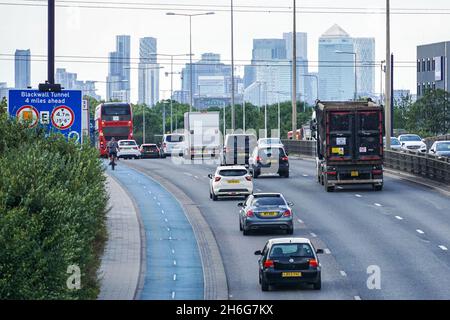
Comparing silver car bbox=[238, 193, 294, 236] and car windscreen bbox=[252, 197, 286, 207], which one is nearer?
silver car bbox=[238, 193, 294, 236]

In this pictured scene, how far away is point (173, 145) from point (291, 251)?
224 ft

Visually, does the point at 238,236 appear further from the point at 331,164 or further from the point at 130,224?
Result: the point at 331,164

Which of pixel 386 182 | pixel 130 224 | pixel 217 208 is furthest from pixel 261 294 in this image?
pixel 386 182

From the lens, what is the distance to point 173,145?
97250 millimetres

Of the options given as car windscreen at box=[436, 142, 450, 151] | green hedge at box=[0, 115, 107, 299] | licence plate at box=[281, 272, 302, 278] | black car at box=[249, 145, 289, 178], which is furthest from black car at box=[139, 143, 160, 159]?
green hedge at box=[0, 115, 107, 299]

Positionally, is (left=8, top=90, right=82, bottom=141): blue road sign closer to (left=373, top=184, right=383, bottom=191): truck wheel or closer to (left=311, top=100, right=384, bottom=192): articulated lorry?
(left=311, top=100, right=384, bottom=192): articulated lorry

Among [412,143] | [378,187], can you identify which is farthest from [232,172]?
[412,143]

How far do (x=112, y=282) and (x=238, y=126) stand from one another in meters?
151

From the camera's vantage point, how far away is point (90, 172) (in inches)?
1385

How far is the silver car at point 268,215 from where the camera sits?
130 ft

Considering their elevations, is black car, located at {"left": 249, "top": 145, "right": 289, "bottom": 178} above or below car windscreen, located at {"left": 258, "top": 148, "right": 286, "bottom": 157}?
below

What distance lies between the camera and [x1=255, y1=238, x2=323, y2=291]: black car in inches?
1142

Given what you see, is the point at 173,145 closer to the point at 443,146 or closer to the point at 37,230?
the point at 443,146

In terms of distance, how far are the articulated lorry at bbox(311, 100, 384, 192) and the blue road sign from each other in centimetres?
2790
